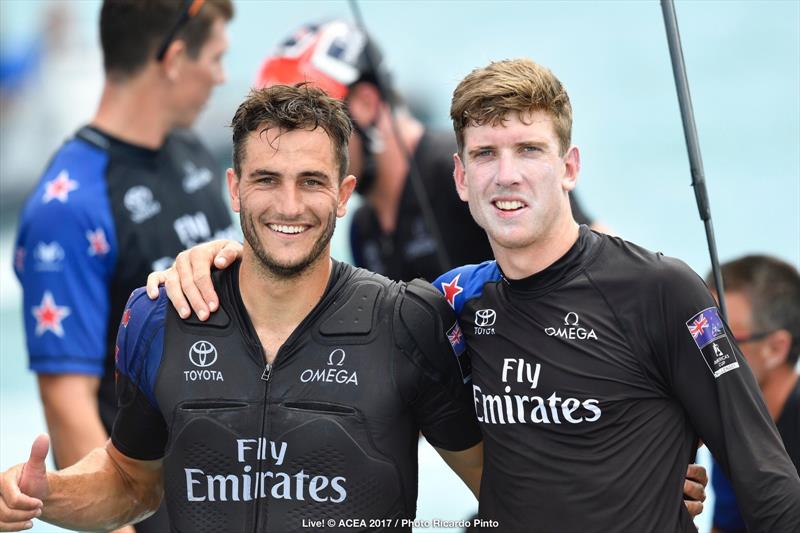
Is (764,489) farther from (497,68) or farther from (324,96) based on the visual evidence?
(324,96)

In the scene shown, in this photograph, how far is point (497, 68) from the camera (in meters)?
3.73

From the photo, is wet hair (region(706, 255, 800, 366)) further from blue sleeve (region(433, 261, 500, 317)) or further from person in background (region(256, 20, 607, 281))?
blue sleeve (region(433, 261, 500, 317))

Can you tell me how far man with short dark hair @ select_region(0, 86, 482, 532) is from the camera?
12.5ft

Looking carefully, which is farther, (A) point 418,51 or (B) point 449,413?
(A) point 418,51

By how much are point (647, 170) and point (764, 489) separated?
13.8 m

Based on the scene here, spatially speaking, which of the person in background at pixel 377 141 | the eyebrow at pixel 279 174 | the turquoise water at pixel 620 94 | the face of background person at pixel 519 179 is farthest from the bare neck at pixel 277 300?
the turquoise water at pixel 620 94

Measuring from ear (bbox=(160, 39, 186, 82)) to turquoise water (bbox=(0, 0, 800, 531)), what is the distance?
6515 mm

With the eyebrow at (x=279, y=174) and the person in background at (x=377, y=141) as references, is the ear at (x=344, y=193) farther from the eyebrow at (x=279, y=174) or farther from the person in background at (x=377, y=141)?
the person in background at (x=377, y=141)

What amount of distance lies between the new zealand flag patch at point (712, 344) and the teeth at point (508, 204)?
52 centimetres

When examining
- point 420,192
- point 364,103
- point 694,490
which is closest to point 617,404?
point 694,490

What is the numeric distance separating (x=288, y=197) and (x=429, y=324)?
0.52m

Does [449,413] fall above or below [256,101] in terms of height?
below

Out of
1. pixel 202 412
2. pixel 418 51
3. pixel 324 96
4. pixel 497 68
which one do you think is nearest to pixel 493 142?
pixel 497 68

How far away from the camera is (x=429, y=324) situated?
3895 mm
